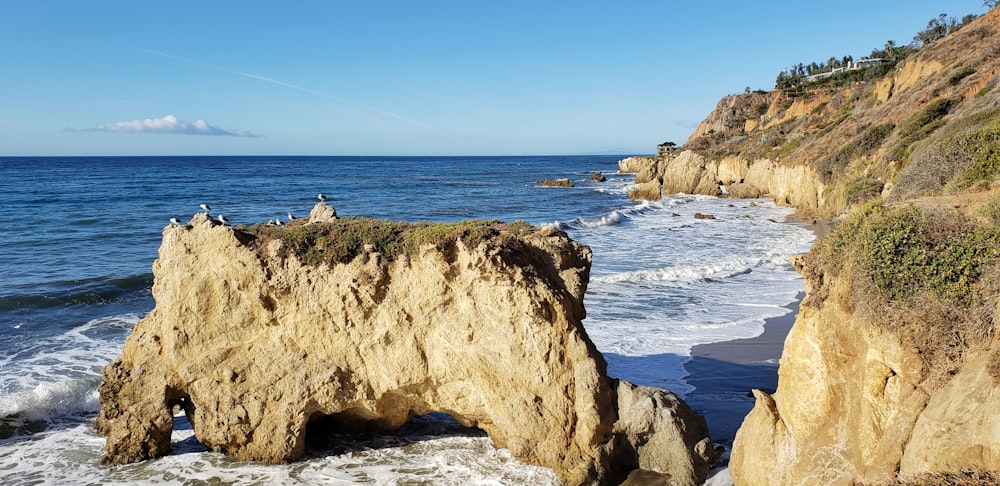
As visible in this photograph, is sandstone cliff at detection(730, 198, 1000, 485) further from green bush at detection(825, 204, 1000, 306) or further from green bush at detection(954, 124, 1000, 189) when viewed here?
green bush at detection(954, 124, 1000, 189)

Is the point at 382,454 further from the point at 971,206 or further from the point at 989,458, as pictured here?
the point at 971,206

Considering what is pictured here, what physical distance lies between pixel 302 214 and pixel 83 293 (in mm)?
27149

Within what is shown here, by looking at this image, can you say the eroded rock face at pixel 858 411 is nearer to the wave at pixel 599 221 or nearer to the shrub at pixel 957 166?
the shrub at pixel 957 166

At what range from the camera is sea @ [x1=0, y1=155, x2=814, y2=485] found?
32.6 ft

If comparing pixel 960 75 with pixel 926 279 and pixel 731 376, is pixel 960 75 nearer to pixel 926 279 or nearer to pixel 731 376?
pixel 731 376

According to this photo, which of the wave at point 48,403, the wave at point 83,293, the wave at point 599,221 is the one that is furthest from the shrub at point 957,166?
the wave at point 83,293

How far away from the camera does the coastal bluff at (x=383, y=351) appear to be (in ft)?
30.5

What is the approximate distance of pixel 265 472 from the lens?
9758mm

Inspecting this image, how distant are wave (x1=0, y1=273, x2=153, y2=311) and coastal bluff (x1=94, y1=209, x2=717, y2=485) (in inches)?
451

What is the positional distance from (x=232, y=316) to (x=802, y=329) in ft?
26.7

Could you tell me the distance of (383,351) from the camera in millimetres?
9789

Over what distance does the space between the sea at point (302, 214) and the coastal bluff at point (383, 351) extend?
1.83 ft

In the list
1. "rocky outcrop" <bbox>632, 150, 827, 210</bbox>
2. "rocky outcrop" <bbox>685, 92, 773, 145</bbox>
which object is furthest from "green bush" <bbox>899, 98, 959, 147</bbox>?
"rocky outcrop" <bbox>685, 92, 773, 145</bbox>

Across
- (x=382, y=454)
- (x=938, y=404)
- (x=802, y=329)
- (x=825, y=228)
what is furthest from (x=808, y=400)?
(x=825, y=228)
